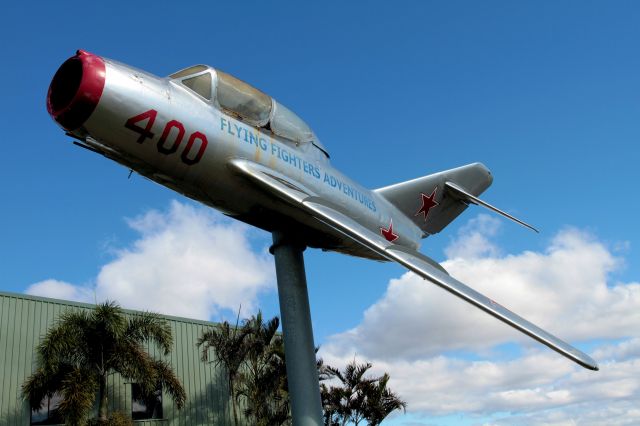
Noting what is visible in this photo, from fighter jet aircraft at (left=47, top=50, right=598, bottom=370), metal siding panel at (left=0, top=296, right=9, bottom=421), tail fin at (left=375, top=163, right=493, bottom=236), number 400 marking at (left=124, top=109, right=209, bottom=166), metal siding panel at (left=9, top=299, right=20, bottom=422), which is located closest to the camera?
fighter jet aircraft at (left=47, top=50, right=598, bottom=370)

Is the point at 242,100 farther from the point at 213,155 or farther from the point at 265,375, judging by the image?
the point at 265,375

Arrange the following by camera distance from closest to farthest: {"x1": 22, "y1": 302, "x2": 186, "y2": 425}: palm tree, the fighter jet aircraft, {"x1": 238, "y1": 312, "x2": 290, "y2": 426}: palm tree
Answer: the fighter jet aircraft → {"x1": 22, "y1": 302, "x2": 186, "y2": 425}: palm tree → {"x1": 238, "y1": 312, "x2": 290, "y2": 426}: palm tree

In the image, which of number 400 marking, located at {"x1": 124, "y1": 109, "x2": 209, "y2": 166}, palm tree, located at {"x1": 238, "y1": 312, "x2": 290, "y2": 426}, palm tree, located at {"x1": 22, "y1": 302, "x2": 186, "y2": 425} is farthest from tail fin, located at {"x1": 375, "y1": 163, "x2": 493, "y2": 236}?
palm tree, located at {"x1": 238, "y1": 312, "x2": 290, "y2": 426}

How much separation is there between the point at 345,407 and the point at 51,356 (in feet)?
43.8

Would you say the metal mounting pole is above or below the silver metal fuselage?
below

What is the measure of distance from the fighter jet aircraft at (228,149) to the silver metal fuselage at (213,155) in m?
0.01

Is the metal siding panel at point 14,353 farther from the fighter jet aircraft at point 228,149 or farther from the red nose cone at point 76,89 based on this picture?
the red nose cone at point 76,89

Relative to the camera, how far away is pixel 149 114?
22.7ft

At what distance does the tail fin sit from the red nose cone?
17.6ft

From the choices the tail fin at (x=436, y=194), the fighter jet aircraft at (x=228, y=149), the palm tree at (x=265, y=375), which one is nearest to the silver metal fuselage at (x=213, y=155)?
the fighter jet aircraft at (x=228, y=149)

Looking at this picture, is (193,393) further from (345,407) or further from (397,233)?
(397,233)

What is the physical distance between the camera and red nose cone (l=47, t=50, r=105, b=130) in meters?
6.54

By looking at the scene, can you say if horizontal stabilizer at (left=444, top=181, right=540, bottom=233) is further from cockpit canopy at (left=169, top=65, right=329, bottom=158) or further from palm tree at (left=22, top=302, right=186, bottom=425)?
palm tree at (left=22, top=302, right=186, bottom=425)

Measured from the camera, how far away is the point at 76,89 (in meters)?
6.66
